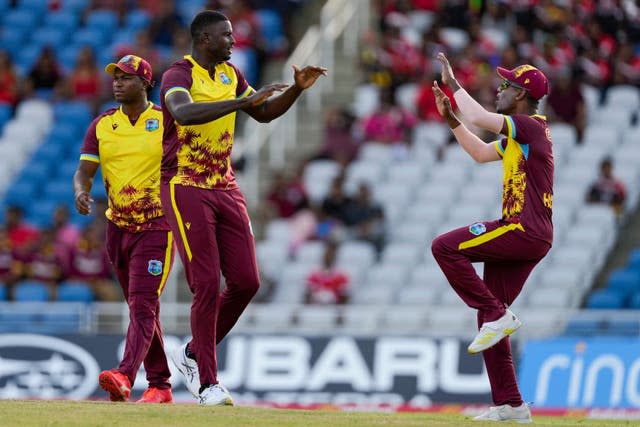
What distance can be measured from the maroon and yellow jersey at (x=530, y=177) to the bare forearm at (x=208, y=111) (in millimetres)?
1811

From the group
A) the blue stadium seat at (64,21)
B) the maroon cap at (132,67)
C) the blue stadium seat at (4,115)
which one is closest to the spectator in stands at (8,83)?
the blue stadium seat at (4,115)

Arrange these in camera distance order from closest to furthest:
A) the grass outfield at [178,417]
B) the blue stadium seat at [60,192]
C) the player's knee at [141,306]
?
the grass outfield at [178,417]
the player's knee at [141,306]
the blue stadium seat at [60,192]

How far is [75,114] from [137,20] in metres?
2.72

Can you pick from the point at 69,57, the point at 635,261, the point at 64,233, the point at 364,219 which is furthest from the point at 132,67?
the point at 69,57

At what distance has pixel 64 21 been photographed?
26375 mm

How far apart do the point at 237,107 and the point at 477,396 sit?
788 cm

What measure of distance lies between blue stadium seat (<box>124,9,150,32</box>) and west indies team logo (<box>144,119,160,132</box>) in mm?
14100

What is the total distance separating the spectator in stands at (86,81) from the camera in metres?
24.1

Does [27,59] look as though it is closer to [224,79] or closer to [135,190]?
[135,190]

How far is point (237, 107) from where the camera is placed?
1035 cm

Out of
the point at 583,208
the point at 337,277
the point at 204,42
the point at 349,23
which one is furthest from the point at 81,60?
the point at 204,42

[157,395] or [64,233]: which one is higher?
[64,233]

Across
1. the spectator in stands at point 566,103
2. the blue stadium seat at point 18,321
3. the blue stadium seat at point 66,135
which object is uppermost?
the spectator in stands at point 566,103

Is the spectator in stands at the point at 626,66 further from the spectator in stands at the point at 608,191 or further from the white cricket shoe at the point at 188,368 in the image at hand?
the white cricket shoe at the point at 188,368
